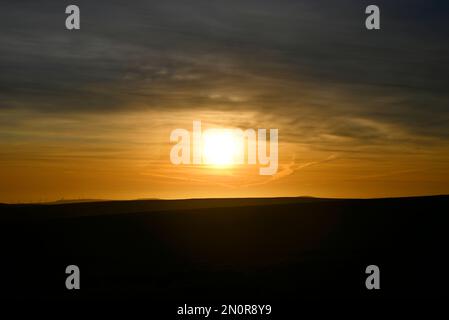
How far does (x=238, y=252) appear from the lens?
2152cm

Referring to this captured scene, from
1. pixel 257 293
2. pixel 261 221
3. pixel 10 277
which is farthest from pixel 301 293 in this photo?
pixel 261 221

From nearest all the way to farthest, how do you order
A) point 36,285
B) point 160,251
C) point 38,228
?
point 36,285 < point 160,251 < point 38,228

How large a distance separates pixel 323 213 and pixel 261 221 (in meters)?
3.37

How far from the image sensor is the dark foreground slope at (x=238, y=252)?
15336 millimetres

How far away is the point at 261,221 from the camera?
91.7 feet

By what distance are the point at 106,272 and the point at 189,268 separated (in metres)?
2.48

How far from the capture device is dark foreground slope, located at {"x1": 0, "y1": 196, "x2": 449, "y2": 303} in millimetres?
15336
